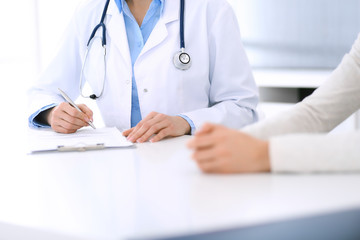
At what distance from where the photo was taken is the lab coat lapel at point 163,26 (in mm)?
1668

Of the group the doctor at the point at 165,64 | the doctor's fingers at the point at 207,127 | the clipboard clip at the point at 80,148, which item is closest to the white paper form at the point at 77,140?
the clipboard clip at the point at 80,148

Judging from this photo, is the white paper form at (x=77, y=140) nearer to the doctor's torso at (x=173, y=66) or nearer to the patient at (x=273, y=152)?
the doctor's torso at (x=173, y=66)

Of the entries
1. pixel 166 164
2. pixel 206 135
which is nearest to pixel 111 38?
pixel 166 164

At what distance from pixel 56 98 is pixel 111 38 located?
274mm

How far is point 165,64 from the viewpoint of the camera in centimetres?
167

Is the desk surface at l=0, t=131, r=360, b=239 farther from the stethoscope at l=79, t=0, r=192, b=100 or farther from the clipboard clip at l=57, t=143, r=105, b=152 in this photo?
the stethoscope at l=79, t=0, r=192, b=100

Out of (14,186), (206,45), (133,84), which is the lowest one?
(14,186)

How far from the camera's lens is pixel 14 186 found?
0.98 meters

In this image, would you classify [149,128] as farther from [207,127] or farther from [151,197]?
[151,197]

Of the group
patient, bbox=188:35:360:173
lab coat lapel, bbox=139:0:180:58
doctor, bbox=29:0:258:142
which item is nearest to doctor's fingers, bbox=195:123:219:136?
patient, bbox=188:35:360:173

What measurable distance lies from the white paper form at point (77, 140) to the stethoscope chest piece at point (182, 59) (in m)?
0.29

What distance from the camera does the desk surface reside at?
0.71 metres

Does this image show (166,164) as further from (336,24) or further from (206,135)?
(336,24)

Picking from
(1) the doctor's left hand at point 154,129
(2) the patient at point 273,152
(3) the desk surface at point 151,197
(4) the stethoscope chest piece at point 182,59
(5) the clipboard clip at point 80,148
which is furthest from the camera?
(4) the stethoscope chest piece at point 182,59
